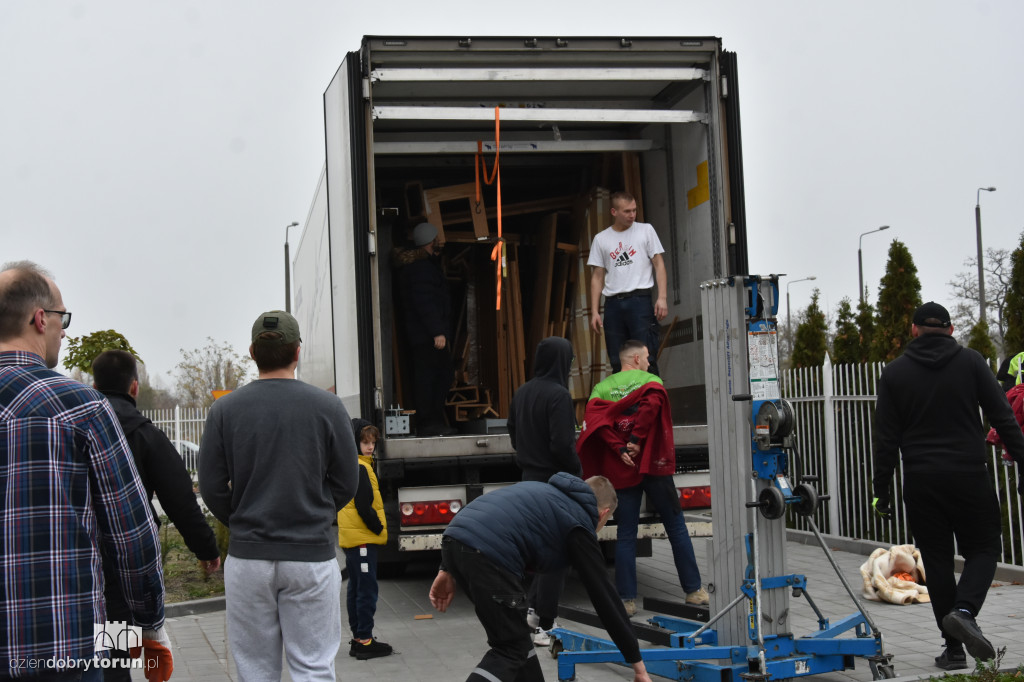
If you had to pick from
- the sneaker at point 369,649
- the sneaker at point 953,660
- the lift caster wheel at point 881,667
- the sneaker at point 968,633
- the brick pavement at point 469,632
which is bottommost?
the brick pavement at point 469,632

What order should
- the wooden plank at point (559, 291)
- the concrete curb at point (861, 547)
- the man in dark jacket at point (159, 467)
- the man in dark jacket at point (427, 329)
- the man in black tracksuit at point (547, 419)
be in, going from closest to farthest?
the man in dark jacket at point (159, 467)
the man in black tracksuit at point (547, 419)
the concrete curb at point (861, 547)
the man in dark jacket at point (427, 329)
the wooden plank at point (559, 291)

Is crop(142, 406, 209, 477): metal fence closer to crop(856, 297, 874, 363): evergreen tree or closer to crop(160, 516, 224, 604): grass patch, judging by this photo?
crop(160, 516, 224, 604): grass patch

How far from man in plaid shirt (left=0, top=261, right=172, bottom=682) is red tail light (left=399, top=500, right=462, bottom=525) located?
13.6ft

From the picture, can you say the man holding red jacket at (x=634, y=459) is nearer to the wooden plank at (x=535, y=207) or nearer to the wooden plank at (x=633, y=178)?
the wooden plank at (x=633, y=178)

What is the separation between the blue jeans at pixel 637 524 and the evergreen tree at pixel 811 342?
10.9 m

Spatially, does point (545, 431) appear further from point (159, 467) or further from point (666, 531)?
point (159, 467)

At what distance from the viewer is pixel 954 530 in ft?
17.4

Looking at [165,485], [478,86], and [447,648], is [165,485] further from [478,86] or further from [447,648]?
[478,86]

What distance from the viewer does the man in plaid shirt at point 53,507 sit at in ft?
8.39

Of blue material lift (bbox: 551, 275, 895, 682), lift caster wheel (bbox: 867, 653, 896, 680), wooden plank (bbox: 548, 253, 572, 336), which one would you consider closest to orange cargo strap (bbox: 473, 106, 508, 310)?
wooden plank (bbox: 548, 253, 572, 336)

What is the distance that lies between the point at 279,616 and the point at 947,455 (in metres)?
3.34

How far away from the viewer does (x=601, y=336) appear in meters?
8.98

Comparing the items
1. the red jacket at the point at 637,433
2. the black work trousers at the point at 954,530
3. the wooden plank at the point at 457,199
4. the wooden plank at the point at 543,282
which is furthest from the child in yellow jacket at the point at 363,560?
the wooden plank at the point at 543,282

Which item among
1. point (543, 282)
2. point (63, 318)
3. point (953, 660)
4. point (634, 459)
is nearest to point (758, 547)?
point (953, 660)
